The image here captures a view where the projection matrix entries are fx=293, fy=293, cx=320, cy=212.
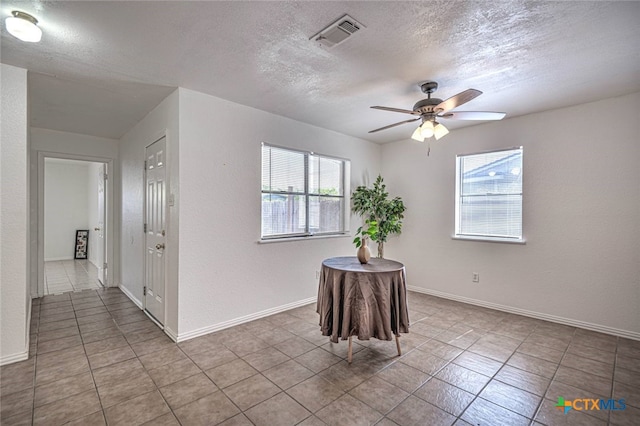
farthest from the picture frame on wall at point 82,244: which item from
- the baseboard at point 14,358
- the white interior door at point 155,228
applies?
the baseboard at point 14,358

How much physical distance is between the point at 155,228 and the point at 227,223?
983 millimetres

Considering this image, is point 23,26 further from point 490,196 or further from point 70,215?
point 70,215

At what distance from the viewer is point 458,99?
246 centimetres

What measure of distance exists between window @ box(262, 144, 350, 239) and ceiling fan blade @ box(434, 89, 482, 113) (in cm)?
203

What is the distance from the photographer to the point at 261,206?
3697 mm

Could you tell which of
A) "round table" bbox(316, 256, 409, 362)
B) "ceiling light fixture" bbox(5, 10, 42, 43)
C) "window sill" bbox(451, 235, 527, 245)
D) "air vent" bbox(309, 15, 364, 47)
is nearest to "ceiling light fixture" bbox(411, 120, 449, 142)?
"air vent" bbox(309, 15, 364, 47)

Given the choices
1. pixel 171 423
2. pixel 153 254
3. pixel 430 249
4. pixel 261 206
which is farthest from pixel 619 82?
pixel 153 254

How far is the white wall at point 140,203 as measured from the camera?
3062mm

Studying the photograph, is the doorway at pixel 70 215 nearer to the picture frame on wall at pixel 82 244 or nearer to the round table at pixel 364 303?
the picture frame on wall at pixel 82 244

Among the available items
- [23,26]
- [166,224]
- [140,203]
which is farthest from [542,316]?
[23,26]

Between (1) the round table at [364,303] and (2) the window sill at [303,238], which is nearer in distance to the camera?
(1) the round table at [364,303]

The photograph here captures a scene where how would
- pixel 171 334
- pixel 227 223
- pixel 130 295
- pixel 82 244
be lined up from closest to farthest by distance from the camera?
pixel 171 334
pixel 227 223
pixel 130 295
pixel 82 244

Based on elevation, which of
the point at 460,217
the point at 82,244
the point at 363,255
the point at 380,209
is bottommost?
the point at 82,244

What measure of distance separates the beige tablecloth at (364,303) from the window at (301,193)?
1.46m
